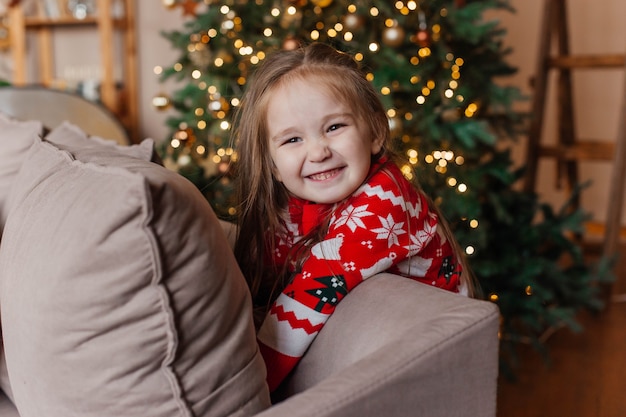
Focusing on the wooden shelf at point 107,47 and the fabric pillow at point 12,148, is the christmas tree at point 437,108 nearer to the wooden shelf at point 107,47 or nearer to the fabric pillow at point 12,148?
the fabric pillow at point 12,148

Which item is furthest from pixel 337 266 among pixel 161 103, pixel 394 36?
pixel 161 103

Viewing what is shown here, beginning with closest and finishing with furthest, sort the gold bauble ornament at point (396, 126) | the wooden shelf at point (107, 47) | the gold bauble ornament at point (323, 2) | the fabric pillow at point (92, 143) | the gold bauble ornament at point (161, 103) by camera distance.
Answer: the fabric pillow at point (92, 143)
the gold bauble ornament at point (396, 126)
the gold bauble ornament at point (323, 2)
the gold bauble ornament at point (161, 103)
the wooden shelf at point (107, 47)

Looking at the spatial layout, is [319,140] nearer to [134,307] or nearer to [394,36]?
[134,307]

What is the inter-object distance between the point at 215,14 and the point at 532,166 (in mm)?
1320

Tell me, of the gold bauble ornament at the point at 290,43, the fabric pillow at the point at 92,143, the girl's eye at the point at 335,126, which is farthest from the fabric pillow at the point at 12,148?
the gold bauble ornament at the point at 290,43

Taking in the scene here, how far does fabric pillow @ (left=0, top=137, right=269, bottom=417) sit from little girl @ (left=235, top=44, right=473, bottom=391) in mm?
212

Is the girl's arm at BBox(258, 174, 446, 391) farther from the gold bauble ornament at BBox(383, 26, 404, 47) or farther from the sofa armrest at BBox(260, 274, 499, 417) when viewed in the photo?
the gold bauble ornament at BBox(383, 26, 404, 47)

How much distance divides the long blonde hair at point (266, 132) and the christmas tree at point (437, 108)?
72 centimetres

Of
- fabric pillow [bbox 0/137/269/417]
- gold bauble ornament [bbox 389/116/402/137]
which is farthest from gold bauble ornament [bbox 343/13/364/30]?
fabric pillow [bbox 0/137/269/417]

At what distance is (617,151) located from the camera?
8.19 feet

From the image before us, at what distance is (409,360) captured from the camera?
735mm

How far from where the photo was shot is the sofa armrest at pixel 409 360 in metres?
0.70

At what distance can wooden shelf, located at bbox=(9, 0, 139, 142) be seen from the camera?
3445 mm

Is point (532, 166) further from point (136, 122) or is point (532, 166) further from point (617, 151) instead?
point (136, 122)
